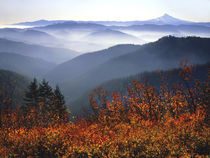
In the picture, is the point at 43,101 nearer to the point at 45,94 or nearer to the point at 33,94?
the point at 45,94

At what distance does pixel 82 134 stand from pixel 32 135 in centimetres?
421

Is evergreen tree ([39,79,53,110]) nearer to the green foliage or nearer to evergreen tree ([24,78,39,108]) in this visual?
the green foliage

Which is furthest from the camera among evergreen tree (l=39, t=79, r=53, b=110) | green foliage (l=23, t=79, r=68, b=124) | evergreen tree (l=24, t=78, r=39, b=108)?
evergreen tree (l=39, t=79, r=53, b=110)

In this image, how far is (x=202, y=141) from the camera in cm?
1386

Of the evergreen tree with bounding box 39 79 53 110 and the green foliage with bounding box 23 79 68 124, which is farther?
the evergreen tree with bounding box 39 79 53 110

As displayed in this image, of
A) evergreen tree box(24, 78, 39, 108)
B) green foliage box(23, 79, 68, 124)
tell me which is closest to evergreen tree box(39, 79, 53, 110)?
green foliage box(23, 79, 68, 124)

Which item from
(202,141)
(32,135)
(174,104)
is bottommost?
(174,104)

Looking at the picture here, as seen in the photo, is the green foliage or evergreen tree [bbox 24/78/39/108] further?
evergreen tree [bbox 24/78/39/108]

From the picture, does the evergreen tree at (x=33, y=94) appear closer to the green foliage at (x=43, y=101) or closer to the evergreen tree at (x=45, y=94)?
the green foliage at (x=43, y=101)

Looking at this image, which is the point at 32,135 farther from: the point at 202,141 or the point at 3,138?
the point at 202,141

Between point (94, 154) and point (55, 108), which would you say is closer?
point (94, 154)

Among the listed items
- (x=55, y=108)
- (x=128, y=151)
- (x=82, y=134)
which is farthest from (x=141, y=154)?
(x=55, y=108)

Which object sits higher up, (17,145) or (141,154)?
(141,154)

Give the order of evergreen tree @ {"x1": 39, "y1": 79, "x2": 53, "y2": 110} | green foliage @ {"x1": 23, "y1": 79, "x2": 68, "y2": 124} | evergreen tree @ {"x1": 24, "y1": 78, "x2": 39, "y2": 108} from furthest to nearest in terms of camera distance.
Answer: evergreen tree @ {"x1": 39, "y1": 79, "x2": 53, "y2": 110}, evergreen tree @ {"x1": 24, "y1": 78, "x2": 39, "y2": 108}, green foliage @ {"x1": 23, "y1": 79, "x2": 68, "y2": 124}
